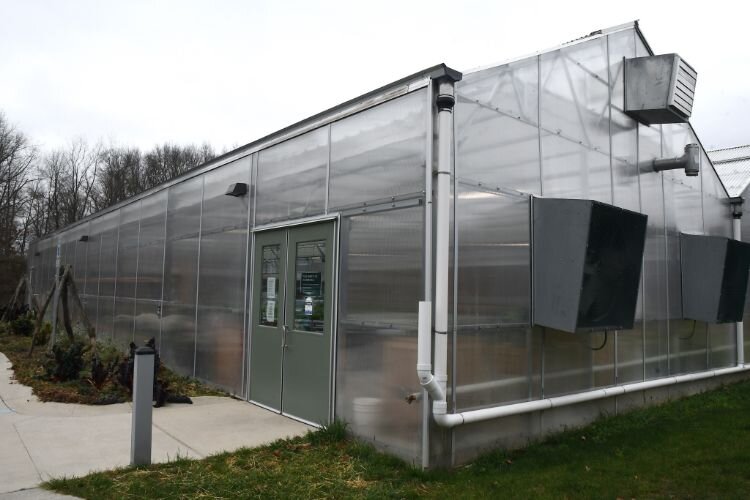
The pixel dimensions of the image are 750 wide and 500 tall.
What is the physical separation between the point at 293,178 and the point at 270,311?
189 cm

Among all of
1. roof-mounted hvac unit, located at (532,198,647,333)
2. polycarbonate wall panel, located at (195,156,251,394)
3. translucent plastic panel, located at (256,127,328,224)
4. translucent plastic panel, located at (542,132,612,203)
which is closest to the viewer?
roof-mounted hvac unit, located at (532,198,647,333)

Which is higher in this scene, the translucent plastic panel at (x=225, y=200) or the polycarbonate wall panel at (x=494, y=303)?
the translucent plastic panel at (x=225, y=200)

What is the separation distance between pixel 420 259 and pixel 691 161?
6125 millimetres

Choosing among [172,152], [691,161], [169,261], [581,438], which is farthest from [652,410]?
[172,152]

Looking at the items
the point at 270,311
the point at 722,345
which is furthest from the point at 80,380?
the point at 722,345

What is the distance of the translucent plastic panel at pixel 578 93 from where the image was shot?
7.25 meters

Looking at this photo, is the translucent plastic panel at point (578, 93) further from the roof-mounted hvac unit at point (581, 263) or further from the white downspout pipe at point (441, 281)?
the white downspout pipe at point (441, 281)

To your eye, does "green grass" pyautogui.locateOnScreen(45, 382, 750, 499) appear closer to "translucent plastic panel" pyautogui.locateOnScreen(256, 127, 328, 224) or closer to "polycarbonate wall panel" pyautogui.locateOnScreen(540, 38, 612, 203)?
"translucent plastic panel" pyautogui.locateOnScreen(256, 127, 328, 224)

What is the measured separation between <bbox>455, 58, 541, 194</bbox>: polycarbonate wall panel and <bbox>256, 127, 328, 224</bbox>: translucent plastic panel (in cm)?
204

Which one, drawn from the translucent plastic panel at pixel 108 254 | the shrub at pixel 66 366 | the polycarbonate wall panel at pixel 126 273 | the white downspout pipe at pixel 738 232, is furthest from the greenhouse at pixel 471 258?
the translucent plastic panel at pixel 108 254

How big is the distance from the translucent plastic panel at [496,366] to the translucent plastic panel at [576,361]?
244 millimetres

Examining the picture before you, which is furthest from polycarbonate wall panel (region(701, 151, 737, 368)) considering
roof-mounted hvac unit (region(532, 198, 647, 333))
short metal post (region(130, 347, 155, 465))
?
short metal post (region(130, 347, 155, 465))

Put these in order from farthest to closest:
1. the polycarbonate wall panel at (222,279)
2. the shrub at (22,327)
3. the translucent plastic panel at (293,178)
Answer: the shrub at (22,327)
the polycarbonate wall panel at (222,279)
the translucent plastic panel at (293,178)

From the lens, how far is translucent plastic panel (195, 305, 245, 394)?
9.02m
